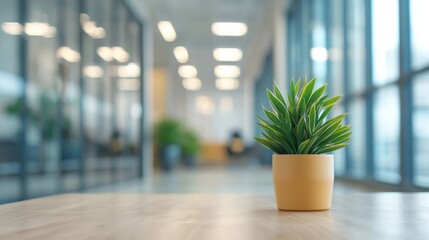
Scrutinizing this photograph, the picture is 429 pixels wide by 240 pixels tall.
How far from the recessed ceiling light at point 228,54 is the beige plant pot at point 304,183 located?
586 inches

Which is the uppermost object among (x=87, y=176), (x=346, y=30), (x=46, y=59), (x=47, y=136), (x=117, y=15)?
(x=117, y=15)

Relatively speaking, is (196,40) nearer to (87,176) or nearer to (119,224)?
(87,176)

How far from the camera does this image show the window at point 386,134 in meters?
5.55

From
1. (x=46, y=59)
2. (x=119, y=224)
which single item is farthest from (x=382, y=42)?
(x=119, y=224)

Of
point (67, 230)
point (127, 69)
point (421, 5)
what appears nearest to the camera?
point (67, 230)

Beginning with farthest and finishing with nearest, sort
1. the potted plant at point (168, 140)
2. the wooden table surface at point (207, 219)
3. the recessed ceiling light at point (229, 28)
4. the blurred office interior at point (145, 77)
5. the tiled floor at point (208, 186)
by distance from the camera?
1. the potted plant at point (168, 140)
2. the recessed ceiling light at point (229, 28)
3. the tiled floor at point (208, 186)
4. the blurred office interior at point (145, 77)
5. the wooden table surface at point (207, 219)

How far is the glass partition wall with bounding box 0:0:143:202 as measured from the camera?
475 cm

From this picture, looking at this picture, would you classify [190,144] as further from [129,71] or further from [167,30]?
[129,71]

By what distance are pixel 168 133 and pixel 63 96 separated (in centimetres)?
828

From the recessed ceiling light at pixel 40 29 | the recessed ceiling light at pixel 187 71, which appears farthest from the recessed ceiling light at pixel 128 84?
the recessed ceiling light at pixel 187 71

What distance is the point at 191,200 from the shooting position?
1305mm

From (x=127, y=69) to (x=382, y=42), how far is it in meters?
5.17

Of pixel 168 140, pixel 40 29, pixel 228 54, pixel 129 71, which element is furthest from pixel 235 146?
pixel 40 29

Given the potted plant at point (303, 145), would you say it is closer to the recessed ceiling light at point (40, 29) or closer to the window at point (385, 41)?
the recessed ceiling light at point (40, 29)
